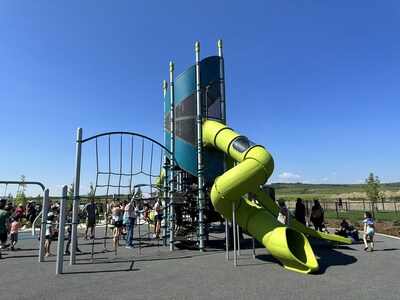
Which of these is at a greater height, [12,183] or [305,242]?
[12,183]

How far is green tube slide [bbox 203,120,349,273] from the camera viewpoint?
A: 7.79 m

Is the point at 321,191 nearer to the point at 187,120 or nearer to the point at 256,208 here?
the point at 187,120

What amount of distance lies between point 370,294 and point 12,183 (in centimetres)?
1651

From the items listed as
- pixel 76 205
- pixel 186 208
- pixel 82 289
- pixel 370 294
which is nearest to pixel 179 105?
pixel 186 208

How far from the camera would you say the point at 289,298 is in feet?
18.3

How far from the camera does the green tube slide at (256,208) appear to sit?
779cm

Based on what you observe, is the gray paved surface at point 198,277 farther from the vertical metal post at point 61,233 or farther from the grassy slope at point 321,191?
the grassy slope at point 321,191

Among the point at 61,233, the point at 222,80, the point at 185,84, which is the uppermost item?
the point at 222,80

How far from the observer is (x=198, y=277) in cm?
716

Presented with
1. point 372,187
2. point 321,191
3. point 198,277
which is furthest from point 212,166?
point 321,191

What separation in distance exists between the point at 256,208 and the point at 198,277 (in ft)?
10.5

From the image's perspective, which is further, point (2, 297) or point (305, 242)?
point (305, 242)

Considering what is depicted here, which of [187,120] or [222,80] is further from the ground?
[222,80]

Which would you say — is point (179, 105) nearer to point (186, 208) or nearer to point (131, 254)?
point (186, 208)
